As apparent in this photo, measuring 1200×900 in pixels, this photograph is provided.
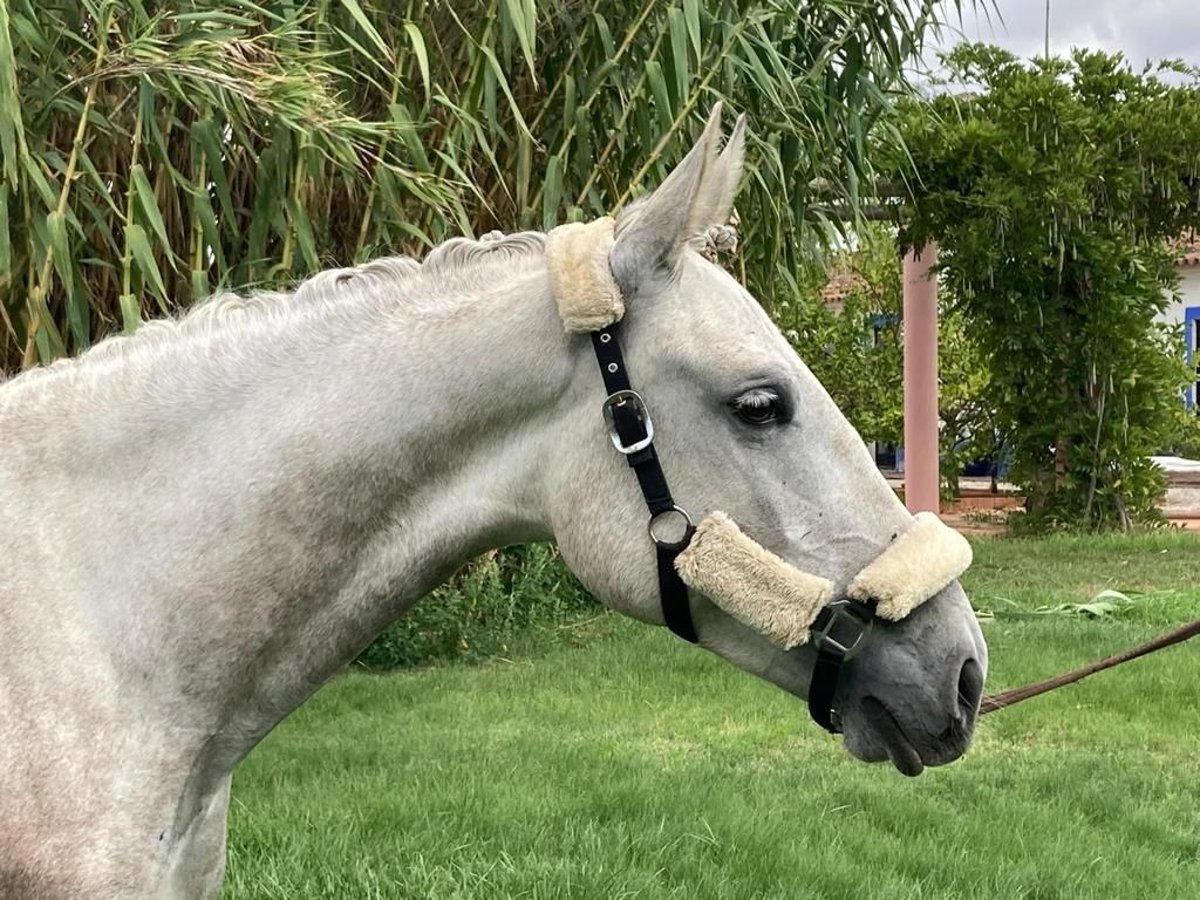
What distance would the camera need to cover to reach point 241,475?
4.58 feet

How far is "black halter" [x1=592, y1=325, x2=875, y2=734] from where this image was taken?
1.40 metres

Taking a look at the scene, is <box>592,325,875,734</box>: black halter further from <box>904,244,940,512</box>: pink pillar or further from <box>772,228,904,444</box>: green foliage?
<box>772,228,904,444</box>: green foliage

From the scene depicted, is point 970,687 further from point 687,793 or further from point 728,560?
point 687,793

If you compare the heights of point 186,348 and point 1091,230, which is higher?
point 186,348

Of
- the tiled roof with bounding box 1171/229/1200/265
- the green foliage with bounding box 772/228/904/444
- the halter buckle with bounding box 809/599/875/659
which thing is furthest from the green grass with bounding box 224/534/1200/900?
the green foliage with bounding box 772/228/904/444

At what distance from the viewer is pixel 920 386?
9773 millimetres

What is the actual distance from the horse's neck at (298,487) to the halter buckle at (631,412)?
0.27 feet

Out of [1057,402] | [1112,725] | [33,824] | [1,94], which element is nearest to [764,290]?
[1112,725]

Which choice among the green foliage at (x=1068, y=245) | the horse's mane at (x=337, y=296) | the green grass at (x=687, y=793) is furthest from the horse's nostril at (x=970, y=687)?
the green foliage at (x=1068, y=245)

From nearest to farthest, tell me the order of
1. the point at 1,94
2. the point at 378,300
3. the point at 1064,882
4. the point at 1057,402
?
the point at 378,300 < the point at 1,94 < the point at 1064,882 < the point at 1057,402

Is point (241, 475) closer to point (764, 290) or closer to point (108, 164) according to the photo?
point (108, 164)

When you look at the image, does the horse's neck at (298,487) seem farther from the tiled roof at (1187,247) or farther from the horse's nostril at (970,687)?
the tiled roof at (1187,247)

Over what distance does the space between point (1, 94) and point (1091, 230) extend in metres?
8.79

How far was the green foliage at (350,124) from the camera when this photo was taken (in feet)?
9.09
